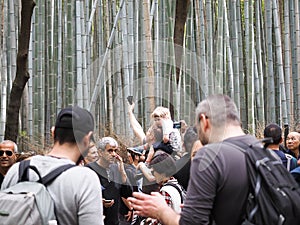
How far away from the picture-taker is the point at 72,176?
2.31 m

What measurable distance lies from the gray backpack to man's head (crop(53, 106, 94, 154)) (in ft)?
0.58

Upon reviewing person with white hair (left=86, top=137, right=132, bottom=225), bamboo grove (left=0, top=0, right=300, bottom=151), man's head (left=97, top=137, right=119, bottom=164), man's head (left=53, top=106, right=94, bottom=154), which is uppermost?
bamboo grove (left=0, top=0, right=300, bottom=151)

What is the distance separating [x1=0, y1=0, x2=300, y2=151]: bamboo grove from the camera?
762 centimetres

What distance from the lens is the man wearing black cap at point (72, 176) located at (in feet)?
7.57

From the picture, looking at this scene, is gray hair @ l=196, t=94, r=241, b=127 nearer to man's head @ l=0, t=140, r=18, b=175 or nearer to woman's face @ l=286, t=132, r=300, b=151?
man's head @ l=0, t=140, r=18, b=175

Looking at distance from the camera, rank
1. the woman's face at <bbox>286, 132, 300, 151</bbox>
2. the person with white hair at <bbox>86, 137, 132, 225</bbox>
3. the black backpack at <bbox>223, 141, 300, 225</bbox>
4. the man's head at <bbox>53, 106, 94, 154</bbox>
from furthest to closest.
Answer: the woman's face at <bbox>286, 132, 300, 151</bbox> → the person with white hair at <bbox>86, 137, 132, 225</bbox> → the man's head at <bbox>53, 106, 94, 154</bbox> → the black backpack at <bbox>223, 141, 300, 225</bbox>

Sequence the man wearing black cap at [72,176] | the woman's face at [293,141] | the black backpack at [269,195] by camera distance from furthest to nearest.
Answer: the woman's face at [293,141] → the man wearing black cap at [72,176] → the black backpack at [269,195]

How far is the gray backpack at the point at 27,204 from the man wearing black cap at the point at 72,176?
4 centimetres

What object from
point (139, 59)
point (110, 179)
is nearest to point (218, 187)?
point (110, 179)

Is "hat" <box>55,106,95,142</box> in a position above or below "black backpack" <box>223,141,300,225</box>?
above

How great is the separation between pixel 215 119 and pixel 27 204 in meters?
0.72

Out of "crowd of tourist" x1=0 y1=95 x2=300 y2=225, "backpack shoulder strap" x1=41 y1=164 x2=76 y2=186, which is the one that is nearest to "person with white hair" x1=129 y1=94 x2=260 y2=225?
"crowd of tourist" x1=0 y1=95 x2=300 y2=225

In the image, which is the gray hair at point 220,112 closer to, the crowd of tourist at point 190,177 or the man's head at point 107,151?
the crowd of tourist at point 190,177

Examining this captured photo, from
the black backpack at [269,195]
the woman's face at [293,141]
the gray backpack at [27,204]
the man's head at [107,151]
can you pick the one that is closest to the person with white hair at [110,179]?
the man's head at [107,151]
